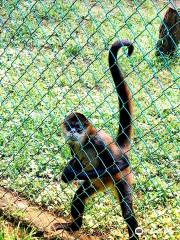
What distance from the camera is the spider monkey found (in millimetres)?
3307

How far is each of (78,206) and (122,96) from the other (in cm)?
90

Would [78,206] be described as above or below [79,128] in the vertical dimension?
below

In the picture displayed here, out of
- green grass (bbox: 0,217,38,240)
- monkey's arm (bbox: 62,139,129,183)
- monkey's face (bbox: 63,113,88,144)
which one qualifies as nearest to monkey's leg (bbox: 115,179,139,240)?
monkey's arm (bbox: 62,139,129,183)

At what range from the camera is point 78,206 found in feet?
11.7

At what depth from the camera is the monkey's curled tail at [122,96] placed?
2.97 meters

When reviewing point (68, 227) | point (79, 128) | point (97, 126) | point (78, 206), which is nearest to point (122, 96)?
point (79, 128)

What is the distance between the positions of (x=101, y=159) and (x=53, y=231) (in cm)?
61

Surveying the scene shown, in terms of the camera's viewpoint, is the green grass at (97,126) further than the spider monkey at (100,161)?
Yes

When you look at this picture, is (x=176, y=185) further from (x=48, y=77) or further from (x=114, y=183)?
(x=48, y=77)

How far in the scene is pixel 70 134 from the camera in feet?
11.9

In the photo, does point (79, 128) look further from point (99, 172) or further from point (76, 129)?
point (99, 172)

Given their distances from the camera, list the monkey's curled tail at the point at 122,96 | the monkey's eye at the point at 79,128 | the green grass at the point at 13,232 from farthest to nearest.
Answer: the monkey's eye at the point at 79,128 < the green grass at the point at 13,232 < the monkey's curled tail at the point at 122,96

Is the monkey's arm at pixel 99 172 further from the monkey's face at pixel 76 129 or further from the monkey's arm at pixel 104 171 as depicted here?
the monkey's face at pixel 76 129

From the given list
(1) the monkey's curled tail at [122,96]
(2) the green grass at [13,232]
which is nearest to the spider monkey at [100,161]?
(1) the monkey's curled tail at [122,96]
